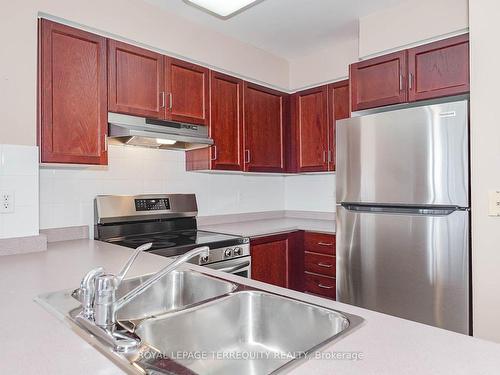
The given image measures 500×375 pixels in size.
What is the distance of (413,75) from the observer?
2.26 metres

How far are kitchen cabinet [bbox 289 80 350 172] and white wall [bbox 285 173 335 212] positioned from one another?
0.29 m

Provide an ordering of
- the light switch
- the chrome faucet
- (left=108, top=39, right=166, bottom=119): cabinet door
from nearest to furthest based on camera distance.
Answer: the chrome faucet < the light switch < (left=108, top=39, right=166, bottom=119): cabinet door

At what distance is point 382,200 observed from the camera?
6.77 ft

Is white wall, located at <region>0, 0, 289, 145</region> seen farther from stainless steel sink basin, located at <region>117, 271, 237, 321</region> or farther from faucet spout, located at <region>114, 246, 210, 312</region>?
faucet spout, located at <region>114, 246, 210, 312</region>

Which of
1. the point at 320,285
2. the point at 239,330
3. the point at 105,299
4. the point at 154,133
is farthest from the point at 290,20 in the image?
the point at 105,299

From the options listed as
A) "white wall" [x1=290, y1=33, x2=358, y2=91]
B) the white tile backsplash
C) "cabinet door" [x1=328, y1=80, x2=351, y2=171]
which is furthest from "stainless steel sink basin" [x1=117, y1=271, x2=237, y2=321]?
"white wall" [x1=290, y1=33, x2=358, y2=91]

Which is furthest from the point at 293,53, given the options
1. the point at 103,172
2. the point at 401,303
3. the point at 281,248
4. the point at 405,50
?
the point at 401,303

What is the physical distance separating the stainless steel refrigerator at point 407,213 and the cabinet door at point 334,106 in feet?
2.54

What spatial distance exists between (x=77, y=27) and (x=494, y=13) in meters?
2.23

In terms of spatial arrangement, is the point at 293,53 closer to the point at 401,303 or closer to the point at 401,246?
the point at 401,246

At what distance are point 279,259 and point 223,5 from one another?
6.33 feet

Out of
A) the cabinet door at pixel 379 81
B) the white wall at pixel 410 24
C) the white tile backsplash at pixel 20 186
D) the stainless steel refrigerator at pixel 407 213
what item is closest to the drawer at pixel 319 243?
the stainless steel refrigerator at pixel 407 213

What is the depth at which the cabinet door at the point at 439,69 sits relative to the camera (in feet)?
6.77

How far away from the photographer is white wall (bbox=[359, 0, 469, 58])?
2.16 m
